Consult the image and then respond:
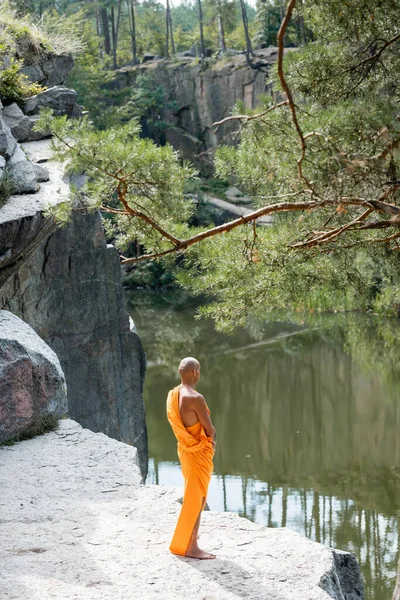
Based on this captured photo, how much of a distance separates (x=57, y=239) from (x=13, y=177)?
156 centimetres

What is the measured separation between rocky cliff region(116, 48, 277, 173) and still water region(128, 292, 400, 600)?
15.6m

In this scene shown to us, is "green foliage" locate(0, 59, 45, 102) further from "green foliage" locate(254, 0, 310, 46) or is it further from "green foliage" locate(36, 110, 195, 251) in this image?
"green foliage" locate(254, 0, 310, 46)

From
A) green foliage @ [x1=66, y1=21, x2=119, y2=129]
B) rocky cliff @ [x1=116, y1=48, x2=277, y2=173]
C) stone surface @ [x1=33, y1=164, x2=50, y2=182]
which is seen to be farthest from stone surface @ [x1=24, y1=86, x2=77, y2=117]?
rocky cliff @ [x1=116, y1=48, x2=277, y2=173]

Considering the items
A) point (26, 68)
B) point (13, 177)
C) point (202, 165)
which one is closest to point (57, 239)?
point (13, 177)

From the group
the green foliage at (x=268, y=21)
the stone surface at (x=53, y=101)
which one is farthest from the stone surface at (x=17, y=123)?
the green foliage at (x=268, y=21)

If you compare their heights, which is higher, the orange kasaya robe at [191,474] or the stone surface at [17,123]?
the stone surface at [17,123]

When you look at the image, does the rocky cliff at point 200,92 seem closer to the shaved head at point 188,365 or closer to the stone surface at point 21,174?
the stone surface at point 21,174

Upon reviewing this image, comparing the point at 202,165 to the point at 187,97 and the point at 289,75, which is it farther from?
the point at 289,75

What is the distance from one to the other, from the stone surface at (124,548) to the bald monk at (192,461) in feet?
0.38

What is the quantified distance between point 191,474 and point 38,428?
2.82 m

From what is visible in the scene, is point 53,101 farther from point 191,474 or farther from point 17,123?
point 191,474

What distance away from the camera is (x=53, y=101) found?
470 inches

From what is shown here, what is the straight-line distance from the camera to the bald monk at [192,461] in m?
5.22

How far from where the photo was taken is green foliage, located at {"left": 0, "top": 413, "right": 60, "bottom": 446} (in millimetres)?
7434
